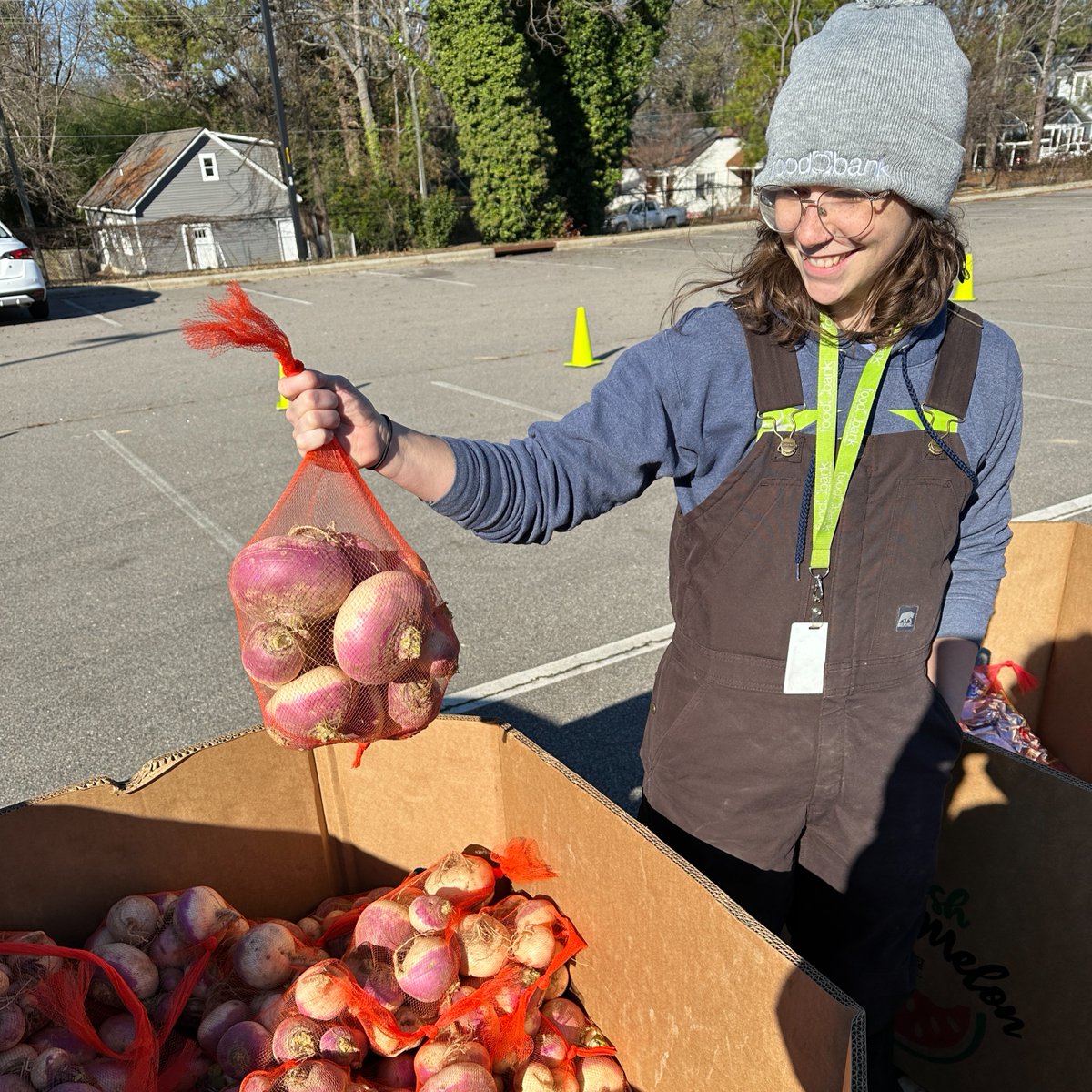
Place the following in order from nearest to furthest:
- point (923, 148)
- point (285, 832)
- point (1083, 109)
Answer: point (923, 148) → point (285, 832) → point (1083, 109)

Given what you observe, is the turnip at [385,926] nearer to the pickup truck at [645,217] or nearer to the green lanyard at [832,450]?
the green lanyard at [832,450]

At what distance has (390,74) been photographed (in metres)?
31.8

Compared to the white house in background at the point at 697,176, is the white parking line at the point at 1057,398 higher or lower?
lower

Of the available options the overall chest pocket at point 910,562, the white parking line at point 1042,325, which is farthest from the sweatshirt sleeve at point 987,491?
the white parking line at point 1042,325

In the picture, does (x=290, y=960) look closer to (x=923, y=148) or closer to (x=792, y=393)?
(x=792, y=393)

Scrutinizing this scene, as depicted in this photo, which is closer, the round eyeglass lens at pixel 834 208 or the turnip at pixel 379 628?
the round eyeglass lens at pixel 834 208

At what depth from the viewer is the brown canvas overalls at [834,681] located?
5.14ft

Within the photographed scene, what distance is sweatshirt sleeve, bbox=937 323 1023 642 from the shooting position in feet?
5.36

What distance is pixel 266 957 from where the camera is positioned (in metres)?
1.90

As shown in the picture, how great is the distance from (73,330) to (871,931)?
49.2ft

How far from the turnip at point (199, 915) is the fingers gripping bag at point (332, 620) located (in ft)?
1.71

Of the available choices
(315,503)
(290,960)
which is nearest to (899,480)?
(315,503)

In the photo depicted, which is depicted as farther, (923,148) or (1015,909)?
(1015,909)

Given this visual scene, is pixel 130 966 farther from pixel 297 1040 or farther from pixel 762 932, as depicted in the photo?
pixel 762 932
